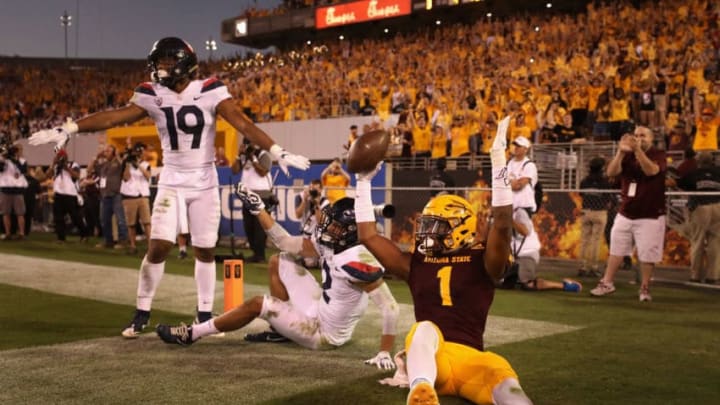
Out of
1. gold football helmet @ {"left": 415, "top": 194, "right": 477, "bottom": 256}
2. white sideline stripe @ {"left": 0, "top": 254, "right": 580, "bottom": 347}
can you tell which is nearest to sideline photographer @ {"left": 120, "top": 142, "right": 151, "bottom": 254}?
white sideline stripe @ {"left": 0, "top": 254, "right": 580, "bottom": 347}

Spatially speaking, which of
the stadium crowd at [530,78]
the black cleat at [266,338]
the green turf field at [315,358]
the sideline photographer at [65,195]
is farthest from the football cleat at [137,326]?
the sideline photographer at [65,195]

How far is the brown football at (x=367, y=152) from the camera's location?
14.4 ft

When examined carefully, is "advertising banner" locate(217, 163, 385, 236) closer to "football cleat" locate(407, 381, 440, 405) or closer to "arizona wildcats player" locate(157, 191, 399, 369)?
"arizona wildcats player" locate(157, 191, 399, 369)

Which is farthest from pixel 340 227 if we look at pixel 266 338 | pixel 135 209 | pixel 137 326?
pixel 135 209

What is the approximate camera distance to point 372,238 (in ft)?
15.0

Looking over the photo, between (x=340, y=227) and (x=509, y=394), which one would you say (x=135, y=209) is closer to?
(x=340, y=227)

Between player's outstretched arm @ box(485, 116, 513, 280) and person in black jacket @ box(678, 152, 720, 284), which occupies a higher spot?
player's outstretched arm @ box(485, 116, 513, 280)

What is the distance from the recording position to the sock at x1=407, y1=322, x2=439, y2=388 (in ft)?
12.5

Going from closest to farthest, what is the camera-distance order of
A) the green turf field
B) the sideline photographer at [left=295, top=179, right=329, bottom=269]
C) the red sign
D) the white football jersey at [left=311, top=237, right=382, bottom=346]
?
the green turf field < the white football jersey at [left=311, top=237, right=382, bottom=346] < the sideline photographer at [left=295, top=179, right=329, bottom=269] < the red sign

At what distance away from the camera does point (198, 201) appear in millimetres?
6691

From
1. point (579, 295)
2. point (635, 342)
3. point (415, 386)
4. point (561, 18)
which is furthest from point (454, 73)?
point (415, 386)

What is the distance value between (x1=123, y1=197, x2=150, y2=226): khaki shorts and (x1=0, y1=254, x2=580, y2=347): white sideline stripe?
2163mm

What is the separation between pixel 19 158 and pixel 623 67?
43.9 ft

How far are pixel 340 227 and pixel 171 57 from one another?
2074 millimetres
